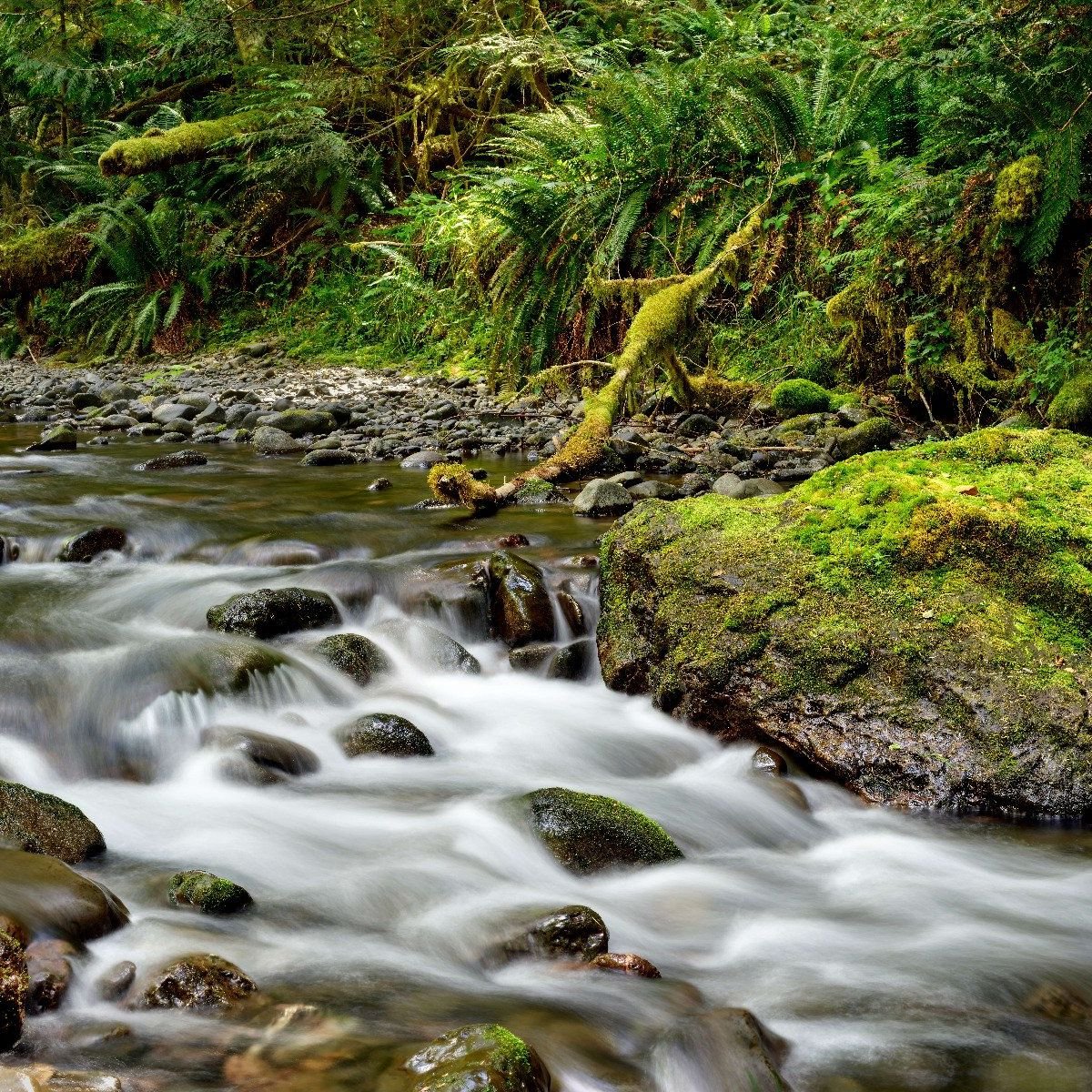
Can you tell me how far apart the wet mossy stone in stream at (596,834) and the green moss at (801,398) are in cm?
527

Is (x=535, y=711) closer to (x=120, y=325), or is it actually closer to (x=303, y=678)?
(x=303, y=678)

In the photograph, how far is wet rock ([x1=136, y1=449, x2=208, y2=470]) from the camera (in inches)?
317

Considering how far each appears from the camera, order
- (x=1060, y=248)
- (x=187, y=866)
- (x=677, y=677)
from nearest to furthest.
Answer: (x=187, y=866) → (x=677, y=677) → (x=1060, y=248)

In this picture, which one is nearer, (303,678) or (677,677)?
(677,677)

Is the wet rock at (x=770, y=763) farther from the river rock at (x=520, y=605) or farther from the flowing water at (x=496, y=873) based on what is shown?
the river rock at (x=520, y=605)

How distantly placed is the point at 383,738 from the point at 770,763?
138 cm

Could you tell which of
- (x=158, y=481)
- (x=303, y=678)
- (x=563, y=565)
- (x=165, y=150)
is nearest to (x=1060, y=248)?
(x=563, y=565)

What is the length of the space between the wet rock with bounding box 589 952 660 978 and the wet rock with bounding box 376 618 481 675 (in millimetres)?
2066

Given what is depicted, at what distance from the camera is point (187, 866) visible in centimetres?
288

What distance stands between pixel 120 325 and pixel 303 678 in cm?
1462

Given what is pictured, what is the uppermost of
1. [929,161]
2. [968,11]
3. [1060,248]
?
[968,11]

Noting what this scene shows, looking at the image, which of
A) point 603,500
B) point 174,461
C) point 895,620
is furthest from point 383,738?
point 174,461

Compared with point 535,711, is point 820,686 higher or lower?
higher

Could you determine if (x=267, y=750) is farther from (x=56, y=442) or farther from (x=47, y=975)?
(x=56, y=442)
